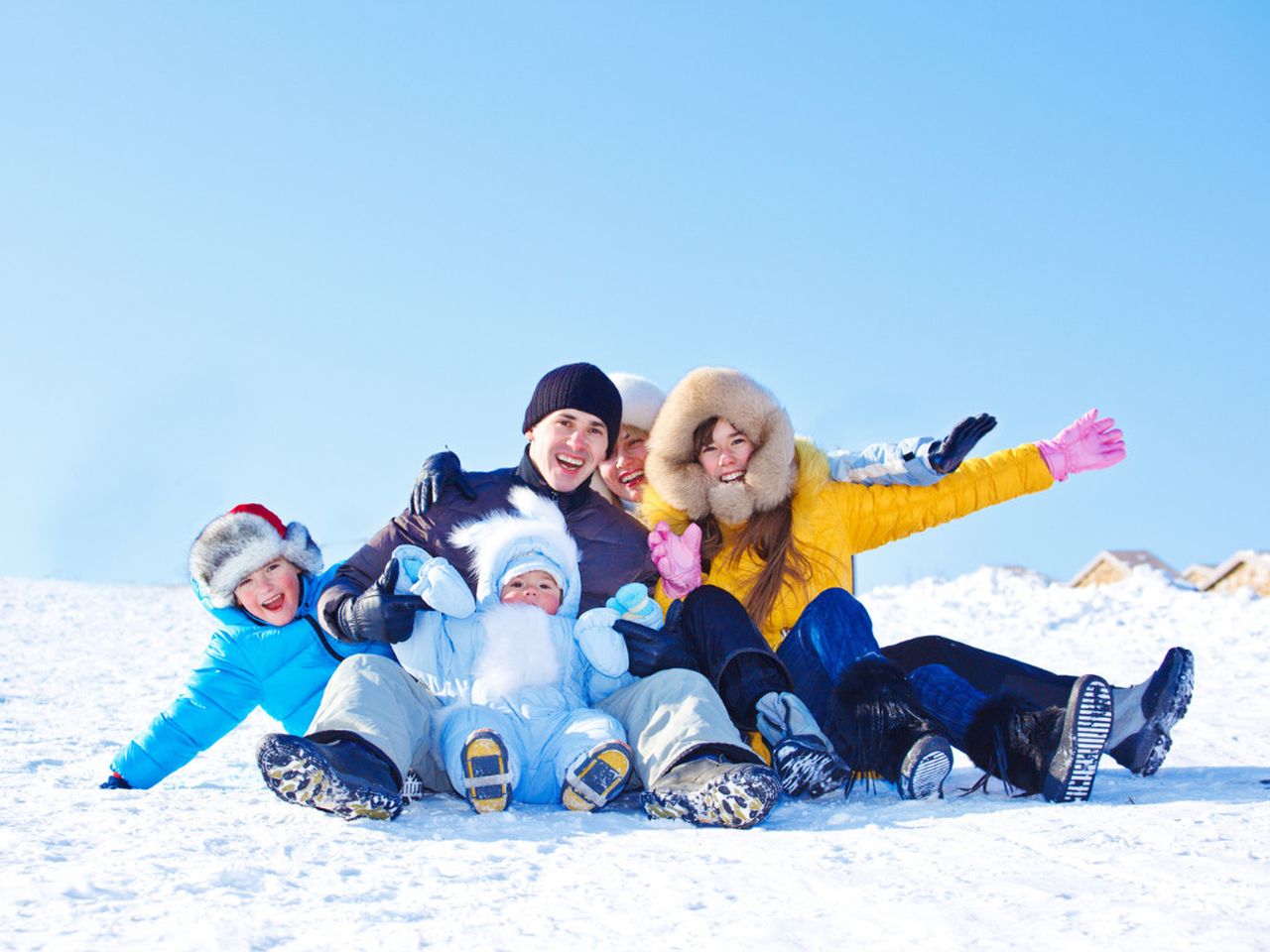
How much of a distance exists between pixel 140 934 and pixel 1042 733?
2154 millimetres

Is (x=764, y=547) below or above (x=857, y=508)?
below

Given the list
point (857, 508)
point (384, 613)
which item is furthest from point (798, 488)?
point (384, 613)

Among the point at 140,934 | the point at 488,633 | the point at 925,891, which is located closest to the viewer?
the point at 140,934

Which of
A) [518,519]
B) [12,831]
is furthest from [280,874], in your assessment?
[518,519]

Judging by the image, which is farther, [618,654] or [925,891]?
[618,654]

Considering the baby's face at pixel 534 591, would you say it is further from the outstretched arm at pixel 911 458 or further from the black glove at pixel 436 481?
the outstretched arm at pixel 911 458

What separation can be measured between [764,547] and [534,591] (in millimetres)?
943

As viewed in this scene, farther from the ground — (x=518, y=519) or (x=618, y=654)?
(x=518, y=519)

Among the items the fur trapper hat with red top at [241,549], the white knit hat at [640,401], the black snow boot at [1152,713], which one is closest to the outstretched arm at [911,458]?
the black snow boot at [1152,713]

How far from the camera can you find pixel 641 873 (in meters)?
1.86

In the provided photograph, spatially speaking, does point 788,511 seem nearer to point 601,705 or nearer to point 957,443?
point 957,443

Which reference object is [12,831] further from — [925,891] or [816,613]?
[816,613]

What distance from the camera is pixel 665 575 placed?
144 inches

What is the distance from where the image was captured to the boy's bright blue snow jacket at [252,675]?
10.8 feet
